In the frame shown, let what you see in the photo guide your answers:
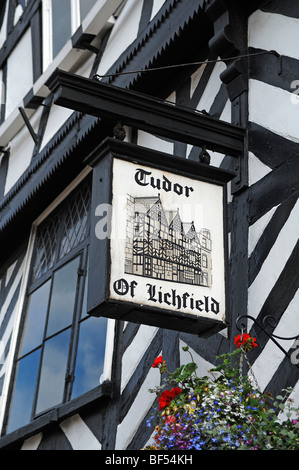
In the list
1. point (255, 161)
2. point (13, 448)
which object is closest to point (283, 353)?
point (255, 161)

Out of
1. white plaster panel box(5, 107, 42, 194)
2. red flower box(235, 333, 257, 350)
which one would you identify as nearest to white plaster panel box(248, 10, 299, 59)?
red flower box(235, 333, 257, 350)

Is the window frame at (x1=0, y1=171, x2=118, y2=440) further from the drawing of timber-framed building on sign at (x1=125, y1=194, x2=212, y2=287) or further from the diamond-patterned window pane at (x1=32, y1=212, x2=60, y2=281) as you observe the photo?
the drawing of timber-framed building on sign at (x1=125, y1=194, x2=212, y2=287)

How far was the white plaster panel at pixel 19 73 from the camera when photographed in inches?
384

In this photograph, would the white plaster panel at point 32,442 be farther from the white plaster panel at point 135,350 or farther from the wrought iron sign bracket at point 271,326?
the wrought iron sign bracket at point 271,326

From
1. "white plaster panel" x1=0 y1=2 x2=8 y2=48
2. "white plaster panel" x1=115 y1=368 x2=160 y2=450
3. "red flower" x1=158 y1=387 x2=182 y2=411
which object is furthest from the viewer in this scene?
"white plaster panel" x1=0 y1=2 x2=8 y2=48

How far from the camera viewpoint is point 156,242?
4652 millimetres

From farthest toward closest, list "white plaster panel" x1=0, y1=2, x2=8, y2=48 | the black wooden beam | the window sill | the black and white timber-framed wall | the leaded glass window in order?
"white plaster panel" x1=0, y1=2, x2=8, y2=48
the leaded glass window
the window sill
the black and white timber-framed wall
the black wooden beam

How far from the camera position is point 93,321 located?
722 centimetres

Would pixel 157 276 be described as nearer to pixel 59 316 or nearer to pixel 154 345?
pixel 154 345

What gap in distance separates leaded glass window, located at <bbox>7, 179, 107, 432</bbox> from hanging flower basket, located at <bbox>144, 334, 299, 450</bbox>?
8.23 ft

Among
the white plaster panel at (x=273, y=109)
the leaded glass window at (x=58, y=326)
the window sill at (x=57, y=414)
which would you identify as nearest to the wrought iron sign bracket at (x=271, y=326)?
the white plaster panel at (x=273, y=109)

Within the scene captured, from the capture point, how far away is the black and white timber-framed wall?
520 centimetres

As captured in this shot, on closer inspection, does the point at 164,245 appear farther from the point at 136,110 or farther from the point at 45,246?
the point at 45,246

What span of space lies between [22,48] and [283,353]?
20.5 feet
